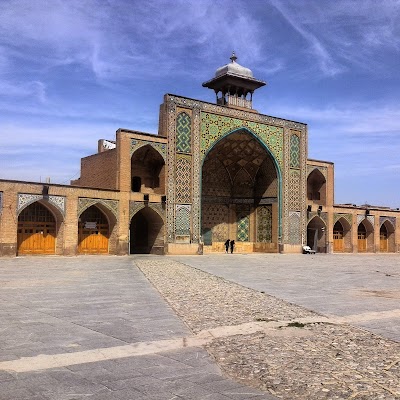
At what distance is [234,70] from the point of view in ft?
107

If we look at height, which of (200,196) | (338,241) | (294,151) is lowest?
(338,241)

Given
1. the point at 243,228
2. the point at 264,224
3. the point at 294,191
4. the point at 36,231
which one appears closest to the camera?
the point at 36,231

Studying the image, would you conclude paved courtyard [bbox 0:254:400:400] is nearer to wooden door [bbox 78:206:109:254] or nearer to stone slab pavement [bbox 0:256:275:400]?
stone slab pavement [bbox 0:256:275:400]

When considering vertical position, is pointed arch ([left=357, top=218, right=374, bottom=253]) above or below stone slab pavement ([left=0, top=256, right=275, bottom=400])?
above

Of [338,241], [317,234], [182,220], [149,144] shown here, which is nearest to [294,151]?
[317,234]

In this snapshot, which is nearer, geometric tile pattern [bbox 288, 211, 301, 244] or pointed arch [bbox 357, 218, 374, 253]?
geometric tile pattern [bbox 288, 211, 301, 244]

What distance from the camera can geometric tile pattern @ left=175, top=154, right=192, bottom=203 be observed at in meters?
27.2

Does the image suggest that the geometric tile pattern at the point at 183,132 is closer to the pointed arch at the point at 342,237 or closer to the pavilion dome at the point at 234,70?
the pavilion dome at the point at 234,70

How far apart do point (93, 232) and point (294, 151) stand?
14.9 m

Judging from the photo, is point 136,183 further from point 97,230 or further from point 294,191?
point 294,191

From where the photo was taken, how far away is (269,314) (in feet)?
25.9

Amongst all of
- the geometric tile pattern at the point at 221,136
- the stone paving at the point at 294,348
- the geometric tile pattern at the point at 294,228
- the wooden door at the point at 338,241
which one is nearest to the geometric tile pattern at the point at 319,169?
the geometric tile pattern at the point at 221,136

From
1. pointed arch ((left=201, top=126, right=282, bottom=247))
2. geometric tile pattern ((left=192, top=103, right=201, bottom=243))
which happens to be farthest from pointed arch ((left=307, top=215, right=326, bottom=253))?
geometric tile pattern ((left=192, top=103, right=201, bottom=243))

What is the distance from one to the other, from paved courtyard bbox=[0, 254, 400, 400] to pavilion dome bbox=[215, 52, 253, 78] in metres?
22.4
